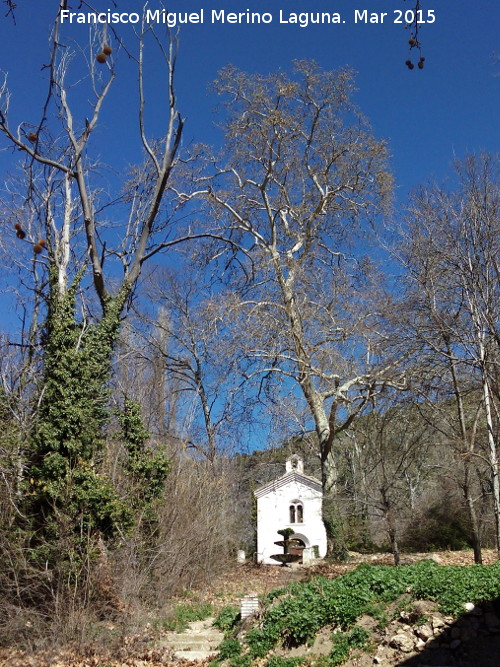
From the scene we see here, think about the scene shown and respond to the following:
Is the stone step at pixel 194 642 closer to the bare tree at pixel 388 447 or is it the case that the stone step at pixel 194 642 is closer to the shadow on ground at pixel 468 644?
the shadow on ground at pixel 468 644

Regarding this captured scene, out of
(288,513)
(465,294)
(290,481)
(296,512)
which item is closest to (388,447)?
(465,294)

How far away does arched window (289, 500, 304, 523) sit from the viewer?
105 ft

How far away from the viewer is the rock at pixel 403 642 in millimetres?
7012

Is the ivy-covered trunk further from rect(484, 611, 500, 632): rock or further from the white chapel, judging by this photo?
the white chapel

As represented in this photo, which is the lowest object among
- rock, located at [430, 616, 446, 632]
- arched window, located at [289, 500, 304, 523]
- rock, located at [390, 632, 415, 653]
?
rock, located at [390, 632, 415, 653]

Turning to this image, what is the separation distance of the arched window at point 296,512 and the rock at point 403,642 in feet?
83.0

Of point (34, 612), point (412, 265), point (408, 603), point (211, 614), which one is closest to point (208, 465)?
point (211, 614)

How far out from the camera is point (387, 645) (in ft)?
23.5

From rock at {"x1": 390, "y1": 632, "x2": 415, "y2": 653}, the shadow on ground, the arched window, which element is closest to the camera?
the shadow on ground

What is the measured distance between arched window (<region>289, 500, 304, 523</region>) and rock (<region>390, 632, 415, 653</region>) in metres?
25.3

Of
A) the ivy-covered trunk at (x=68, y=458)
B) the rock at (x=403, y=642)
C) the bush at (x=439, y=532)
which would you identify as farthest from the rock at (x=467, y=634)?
the bush at (x=439, y=532)

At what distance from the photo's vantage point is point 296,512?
32000 mm

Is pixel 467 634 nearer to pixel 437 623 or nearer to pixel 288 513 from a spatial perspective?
pixel 437 623

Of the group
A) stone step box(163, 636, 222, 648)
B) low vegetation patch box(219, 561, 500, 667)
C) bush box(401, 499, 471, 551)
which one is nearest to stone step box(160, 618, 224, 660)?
stone step box(163, 636, 222, 648)
